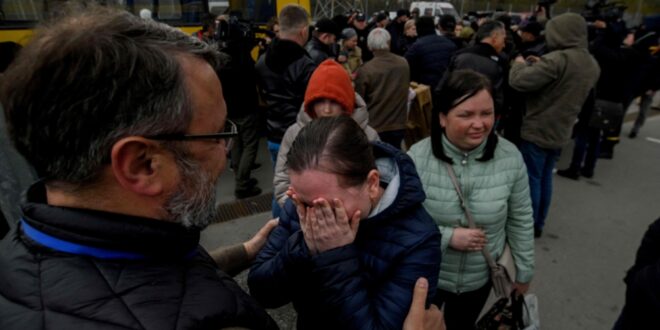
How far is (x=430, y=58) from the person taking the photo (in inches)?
193

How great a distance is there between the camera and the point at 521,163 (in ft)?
6.19

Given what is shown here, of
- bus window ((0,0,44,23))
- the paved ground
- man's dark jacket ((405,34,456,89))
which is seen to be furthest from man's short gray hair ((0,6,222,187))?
bus window ((0,0,44,23))

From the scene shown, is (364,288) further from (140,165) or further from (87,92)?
(87,92)

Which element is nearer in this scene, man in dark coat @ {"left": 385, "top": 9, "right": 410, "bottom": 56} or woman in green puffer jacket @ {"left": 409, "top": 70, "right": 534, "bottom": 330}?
woman in green puffer jacket @ {"left": 409, "top": 70, "right": 534, "bottom": 330}

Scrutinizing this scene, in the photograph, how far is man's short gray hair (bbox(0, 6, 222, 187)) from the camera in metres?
0.73

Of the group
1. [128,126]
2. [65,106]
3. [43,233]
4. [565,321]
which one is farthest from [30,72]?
[565,321]

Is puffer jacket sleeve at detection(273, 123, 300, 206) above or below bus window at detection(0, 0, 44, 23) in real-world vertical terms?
below

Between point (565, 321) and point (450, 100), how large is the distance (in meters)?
1.97

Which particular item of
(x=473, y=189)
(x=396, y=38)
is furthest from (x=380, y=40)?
(x=396, y=38)

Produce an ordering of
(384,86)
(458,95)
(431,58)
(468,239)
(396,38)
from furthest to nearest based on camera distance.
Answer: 1. (396,38)
2. (431,58)
3. (384,86)
4. (458,95)
5. (468,239)

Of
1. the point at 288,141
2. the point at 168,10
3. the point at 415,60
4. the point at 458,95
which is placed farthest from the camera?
the point at 168,10

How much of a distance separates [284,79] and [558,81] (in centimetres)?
237

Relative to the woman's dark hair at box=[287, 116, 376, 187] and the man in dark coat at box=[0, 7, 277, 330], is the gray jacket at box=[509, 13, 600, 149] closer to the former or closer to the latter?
the woman's dark hair at box=[287, 116, 376, 187]

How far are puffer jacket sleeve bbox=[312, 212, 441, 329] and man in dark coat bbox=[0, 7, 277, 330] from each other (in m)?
0.28
